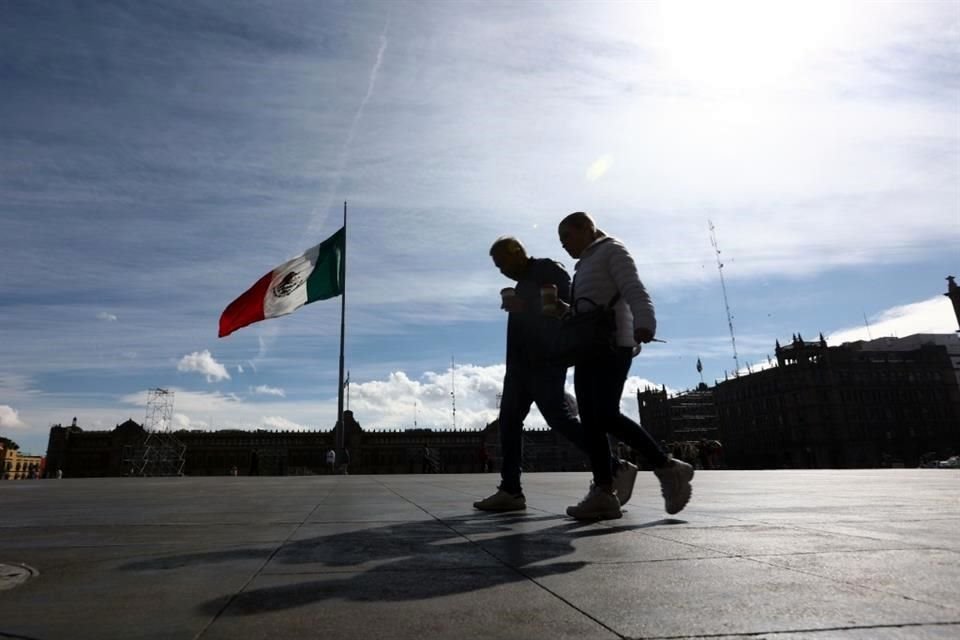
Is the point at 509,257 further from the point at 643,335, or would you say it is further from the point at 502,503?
the point at 502,503

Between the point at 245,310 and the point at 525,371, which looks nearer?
the point at 525,371

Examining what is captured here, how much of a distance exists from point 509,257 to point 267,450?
239 feet

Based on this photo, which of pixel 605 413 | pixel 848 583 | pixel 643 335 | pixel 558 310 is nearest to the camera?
pixel 848 583

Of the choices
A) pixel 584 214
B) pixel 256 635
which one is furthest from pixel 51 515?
pixel 584 214

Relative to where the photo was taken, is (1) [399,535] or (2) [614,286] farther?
(2) [614,286]

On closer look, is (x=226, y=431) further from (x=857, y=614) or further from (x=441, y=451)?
(x=857, y=614)

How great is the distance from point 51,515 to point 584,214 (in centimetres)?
393

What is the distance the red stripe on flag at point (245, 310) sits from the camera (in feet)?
48.8

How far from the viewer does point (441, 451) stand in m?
72.4

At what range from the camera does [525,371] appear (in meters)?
3.98

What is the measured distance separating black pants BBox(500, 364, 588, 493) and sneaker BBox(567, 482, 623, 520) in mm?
585

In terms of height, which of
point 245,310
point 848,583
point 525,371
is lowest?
point 848,583

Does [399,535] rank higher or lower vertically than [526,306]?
lower

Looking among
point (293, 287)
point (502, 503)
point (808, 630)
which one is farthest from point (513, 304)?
point (293, 287)
